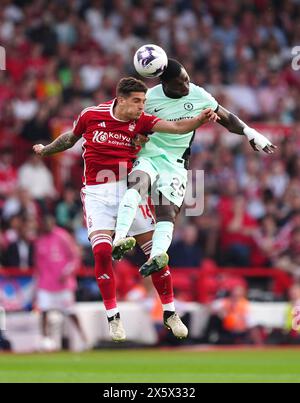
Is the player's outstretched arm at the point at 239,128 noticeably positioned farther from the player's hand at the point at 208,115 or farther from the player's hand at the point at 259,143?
the player's hand at the point at 208,115

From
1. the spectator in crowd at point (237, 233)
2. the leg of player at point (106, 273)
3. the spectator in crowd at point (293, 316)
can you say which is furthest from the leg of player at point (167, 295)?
the spectator in crowd at point (237, 233)

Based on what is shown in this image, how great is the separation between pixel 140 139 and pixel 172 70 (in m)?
0.82

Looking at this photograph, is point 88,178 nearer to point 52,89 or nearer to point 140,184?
point 140,184

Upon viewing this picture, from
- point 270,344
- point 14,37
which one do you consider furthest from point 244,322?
point 14,37

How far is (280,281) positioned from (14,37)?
23.7ft

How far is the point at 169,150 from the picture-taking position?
13.1 meters

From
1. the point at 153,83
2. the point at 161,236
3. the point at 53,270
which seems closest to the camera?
the point at 161,236

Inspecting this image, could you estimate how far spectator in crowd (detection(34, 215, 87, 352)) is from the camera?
20703 millimetres

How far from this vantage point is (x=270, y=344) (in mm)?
21906

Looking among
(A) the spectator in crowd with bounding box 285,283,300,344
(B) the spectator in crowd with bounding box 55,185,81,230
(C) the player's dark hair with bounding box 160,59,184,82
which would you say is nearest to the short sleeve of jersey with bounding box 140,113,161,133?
(C) the player's dark hair with bounding box 160,59,184,82

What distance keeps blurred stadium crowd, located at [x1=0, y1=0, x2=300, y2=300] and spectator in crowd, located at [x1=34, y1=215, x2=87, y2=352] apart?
0.49m

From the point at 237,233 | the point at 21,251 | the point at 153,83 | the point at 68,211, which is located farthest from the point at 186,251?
the point at 153,83

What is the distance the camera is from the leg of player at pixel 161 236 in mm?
12055

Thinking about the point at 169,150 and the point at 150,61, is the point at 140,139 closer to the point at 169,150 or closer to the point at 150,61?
the point at 169,150
